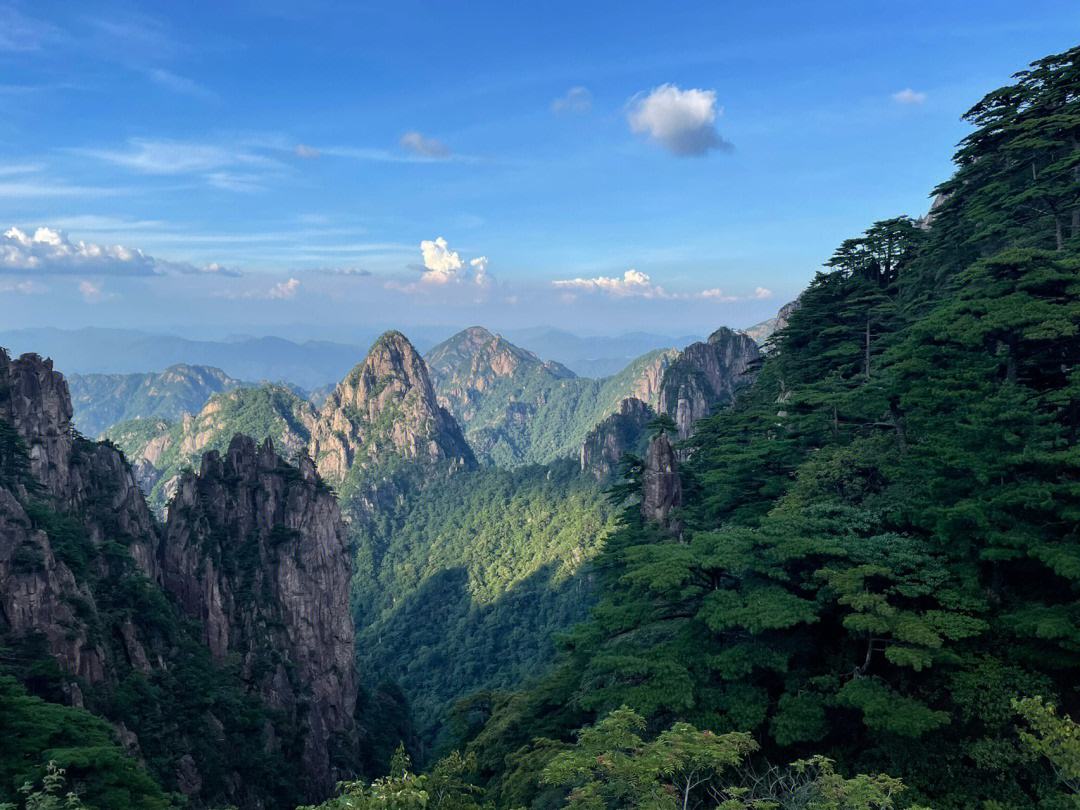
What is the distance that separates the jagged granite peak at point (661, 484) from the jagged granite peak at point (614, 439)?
135440 millimetres

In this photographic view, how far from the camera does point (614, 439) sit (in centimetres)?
18275

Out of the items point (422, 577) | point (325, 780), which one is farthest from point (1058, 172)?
point (422, 577)

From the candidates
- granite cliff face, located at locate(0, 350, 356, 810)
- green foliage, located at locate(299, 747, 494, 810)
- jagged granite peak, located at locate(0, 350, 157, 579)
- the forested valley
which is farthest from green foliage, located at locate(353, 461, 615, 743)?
green foliage, located at locate(299, 747, 494, 810)

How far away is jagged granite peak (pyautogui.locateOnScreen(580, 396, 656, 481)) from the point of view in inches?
7087

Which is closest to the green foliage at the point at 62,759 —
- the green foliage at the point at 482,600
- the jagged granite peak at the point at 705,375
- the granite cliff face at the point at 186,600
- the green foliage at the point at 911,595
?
the granite cliff face at the point at 186,600

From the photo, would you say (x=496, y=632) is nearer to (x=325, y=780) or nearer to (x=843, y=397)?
(x=325, y=780)

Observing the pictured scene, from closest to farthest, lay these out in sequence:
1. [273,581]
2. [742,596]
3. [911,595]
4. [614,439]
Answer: [911,595]
[742,596]
[273,581]
[614,439]

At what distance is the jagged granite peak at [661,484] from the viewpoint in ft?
128

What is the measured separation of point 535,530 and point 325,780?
400ft

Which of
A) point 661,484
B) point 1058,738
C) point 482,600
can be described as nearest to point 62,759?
point 661,484

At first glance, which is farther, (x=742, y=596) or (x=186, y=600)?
(x=186, y=600)

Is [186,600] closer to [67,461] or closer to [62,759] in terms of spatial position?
[67,461]

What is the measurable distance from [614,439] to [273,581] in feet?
386

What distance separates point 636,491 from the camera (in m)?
43.1
